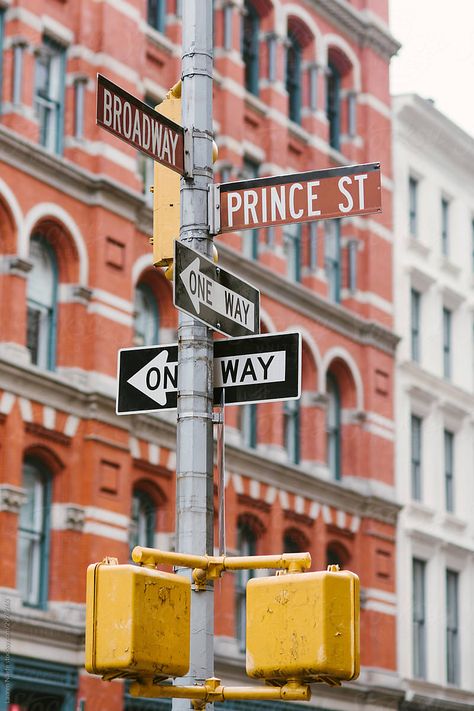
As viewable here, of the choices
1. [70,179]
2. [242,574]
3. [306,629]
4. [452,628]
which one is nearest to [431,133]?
[452,628]

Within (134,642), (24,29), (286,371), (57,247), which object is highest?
(24,29)

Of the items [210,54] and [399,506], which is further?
[399,506]

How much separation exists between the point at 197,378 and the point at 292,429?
940 inches

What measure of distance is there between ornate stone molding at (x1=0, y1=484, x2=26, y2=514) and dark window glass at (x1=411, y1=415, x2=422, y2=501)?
14353mm

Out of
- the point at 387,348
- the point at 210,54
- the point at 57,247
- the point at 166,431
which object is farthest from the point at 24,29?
the point at 210,54

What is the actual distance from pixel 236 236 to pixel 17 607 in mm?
9900

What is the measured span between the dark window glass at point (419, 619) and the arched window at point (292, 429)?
550 cm

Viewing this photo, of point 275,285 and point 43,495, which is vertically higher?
point 275,285

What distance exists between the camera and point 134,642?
6188 millimetres

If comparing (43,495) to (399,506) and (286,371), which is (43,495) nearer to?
(399,506)

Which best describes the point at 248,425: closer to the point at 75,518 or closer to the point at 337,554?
the point at 337,554

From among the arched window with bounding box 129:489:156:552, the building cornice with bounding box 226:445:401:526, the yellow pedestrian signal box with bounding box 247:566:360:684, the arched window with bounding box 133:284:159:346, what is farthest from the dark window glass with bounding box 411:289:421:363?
the yellow pedestrian signal box with bounding box 247:566:360:684

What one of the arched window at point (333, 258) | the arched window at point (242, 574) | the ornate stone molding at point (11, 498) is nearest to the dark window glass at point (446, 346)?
the arched window at point (333, 258)

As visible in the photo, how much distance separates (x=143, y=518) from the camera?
26906mm
